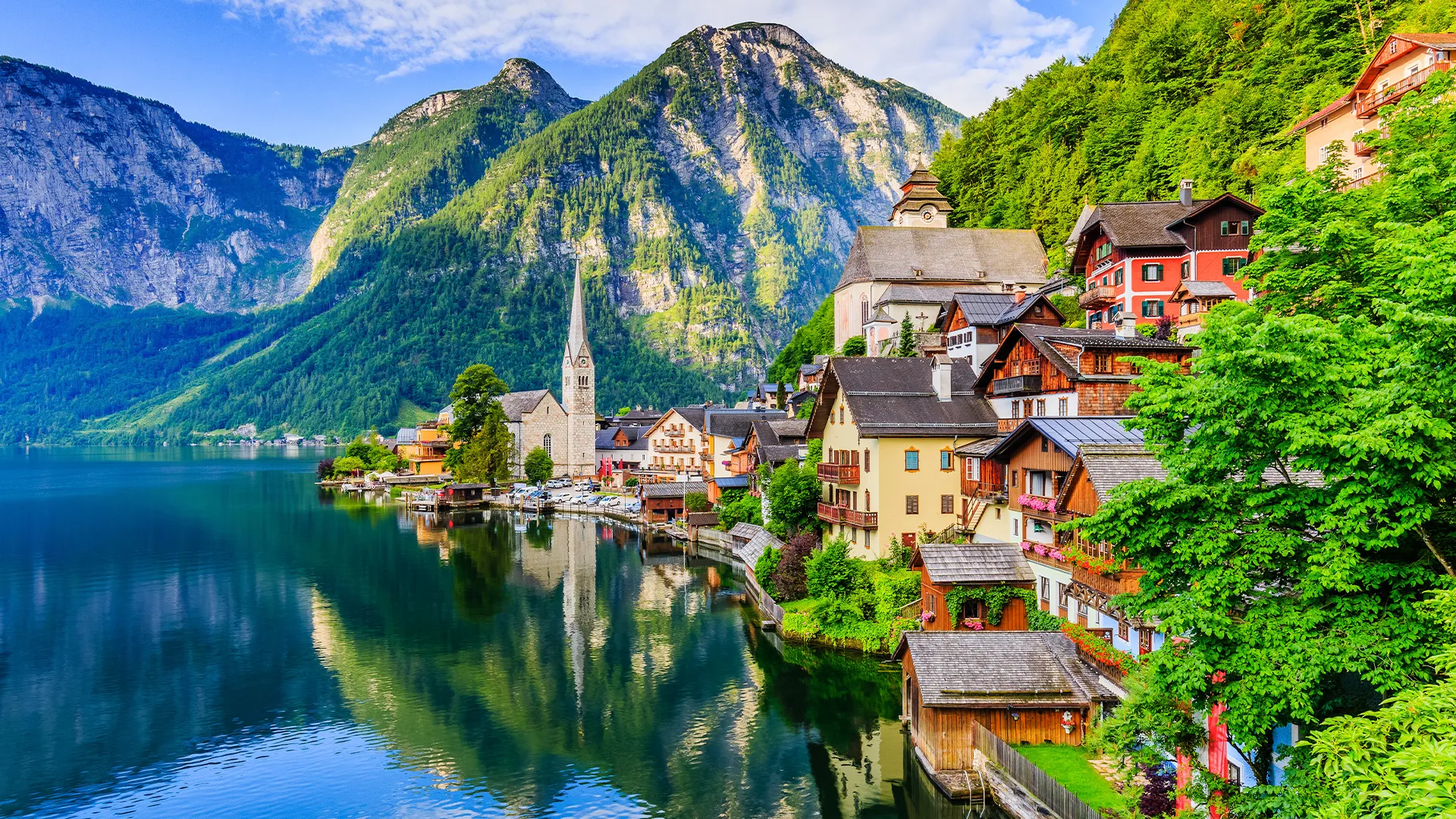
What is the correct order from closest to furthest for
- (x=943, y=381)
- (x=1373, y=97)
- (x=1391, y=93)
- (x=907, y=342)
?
(x=943, y=381), (x=1391, y=93), (x=1373, y=97), (x=907, y=342)

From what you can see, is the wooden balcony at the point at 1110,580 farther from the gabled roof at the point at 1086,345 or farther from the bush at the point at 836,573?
the bush at the point at 836,573

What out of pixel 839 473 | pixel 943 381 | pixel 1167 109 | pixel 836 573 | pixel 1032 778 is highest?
pixel 1167 109

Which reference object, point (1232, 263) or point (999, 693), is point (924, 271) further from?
point (999, 693)

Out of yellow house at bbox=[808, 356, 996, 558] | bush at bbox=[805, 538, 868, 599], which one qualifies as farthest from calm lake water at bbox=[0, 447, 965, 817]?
yellow house at bbox=[808, 356, 996, 558]

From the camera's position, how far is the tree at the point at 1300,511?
13109 mm

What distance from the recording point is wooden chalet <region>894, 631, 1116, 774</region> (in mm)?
24297

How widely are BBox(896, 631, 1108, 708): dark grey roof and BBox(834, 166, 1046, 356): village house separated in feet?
165

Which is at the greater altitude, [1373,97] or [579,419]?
[1373,97]

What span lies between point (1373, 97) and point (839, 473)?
1398 inches

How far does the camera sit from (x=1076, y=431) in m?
30.8

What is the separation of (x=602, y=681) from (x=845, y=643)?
1053 centimetres

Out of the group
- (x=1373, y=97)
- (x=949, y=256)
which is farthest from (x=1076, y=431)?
(x=949, y=256)

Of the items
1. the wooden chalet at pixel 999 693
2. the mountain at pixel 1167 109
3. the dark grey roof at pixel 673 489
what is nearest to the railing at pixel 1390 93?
the mountain at pixel 1167 109

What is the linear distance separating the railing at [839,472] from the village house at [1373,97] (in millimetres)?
28548
